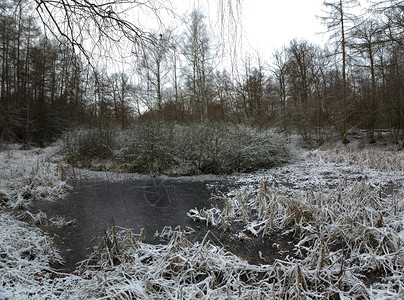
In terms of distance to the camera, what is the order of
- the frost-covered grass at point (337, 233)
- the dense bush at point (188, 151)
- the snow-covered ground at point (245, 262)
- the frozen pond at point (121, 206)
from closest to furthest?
1. the snow-covered ground at point (245, 262)
2. the frost-covered grass at point (337, 233)
3. the frozen pond at point (121, 206)
4. the dense bush at point (188, 151)

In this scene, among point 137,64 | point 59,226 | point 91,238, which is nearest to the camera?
point 137,64

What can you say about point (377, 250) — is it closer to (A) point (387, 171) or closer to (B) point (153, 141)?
(A) point (387, 171)

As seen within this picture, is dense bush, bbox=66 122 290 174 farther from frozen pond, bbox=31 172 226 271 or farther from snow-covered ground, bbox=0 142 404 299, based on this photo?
snow-covered ground, bbox=0 142 404 299

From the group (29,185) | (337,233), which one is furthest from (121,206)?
(337,233)

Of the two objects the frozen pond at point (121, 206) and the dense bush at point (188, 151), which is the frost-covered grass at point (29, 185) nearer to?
the frozen pond at point (121, 206)

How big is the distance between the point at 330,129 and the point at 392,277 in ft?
45.0

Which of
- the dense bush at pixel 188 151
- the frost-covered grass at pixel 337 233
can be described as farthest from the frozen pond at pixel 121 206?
the dense bush at pixel 188 151

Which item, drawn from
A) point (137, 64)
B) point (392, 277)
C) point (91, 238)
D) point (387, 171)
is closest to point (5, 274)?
point (91, 238)

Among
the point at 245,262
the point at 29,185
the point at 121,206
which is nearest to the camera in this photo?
the point at 245,262

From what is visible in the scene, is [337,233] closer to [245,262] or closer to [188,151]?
[245,262]

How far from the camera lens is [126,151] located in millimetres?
9484

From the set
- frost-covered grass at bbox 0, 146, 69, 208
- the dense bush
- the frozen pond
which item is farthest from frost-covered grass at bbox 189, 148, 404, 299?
frost-covered grass at bbox 0, 146, 69, 208

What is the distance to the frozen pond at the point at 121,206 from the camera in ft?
12.0

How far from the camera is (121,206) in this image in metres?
5.18
